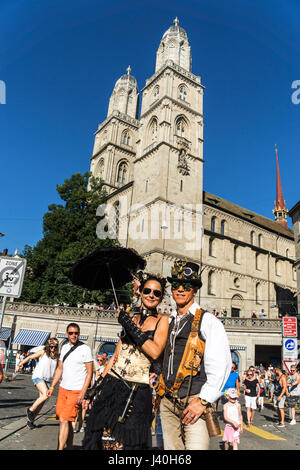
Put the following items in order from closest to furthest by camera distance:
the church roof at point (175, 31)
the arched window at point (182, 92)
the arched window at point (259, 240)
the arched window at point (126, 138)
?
the arched window at point (182, 92)
the church roof at point (175, 31)
the arched window at point (259, 240)
the arched window at point (126, 138)

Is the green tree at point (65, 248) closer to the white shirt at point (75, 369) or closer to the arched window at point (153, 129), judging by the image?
the arched window at point (153, 129)

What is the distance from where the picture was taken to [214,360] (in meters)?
2.85

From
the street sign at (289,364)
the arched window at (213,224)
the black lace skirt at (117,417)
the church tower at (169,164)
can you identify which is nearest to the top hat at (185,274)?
the black lace skirt at (117,417)

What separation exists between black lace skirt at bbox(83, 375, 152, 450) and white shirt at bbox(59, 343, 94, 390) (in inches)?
80.6

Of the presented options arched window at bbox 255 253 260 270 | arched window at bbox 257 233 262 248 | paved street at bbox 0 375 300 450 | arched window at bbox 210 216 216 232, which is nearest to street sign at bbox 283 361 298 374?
paved street at bbox 0 375 300 450

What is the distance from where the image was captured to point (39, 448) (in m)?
5.46

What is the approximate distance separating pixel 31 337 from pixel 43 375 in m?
22.2

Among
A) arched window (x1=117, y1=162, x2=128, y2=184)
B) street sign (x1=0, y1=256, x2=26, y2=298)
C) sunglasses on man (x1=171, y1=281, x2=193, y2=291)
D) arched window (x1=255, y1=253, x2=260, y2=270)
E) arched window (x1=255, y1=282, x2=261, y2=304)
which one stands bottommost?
sunglasses on man (x1=171, y1=281, x2=193, y2=291)

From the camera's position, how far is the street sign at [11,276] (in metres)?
7.97

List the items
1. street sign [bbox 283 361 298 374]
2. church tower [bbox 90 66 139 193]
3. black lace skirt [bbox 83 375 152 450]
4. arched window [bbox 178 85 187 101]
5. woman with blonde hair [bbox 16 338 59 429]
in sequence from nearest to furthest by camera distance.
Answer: black lace skirt [bbox 83 375 152 450], woman with blonde hair [bbox 16 338 59 429], street sign [bbox 283 361 298 374], arched window [bbox 178 85 187 101], church tower [bbox 90 66 139 193]

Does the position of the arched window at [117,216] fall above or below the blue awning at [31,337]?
above

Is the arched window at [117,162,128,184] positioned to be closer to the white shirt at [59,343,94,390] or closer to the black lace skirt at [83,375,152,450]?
the white shirt at [59,343,94,390]

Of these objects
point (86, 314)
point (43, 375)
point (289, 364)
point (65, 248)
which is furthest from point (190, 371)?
point (65, 248)

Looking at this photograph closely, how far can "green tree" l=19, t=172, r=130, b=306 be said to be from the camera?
2919cm
